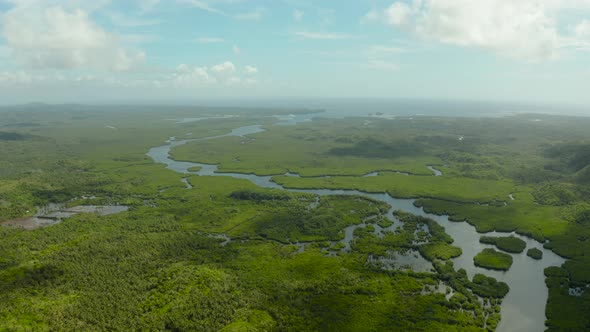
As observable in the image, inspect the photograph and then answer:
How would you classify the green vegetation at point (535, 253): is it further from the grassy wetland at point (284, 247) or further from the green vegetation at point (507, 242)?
the green vegetation at point (507, 242)

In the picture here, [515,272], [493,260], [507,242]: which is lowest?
[515,272]

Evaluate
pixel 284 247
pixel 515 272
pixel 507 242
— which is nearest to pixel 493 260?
pixel 515 272

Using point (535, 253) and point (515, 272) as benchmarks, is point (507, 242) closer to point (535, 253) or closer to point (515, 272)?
point (535, 253)

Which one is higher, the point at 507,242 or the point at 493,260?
the point at 507,242

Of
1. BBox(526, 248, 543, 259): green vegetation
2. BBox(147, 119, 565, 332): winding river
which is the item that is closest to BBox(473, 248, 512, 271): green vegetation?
BBox(147, 119, 565, 332): winding river

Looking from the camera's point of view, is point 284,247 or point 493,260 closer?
point 493,260

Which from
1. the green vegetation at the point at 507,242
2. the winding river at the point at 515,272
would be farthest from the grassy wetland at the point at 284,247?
the winding river at the point at 515,272

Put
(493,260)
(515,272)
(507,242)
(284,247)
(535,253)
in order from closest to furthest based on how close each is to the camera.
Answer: (515,272), (493,260), (535,253), (284,247), (507,242)

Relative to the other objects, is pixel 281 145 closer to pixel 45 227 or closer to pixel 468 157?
pixel 468 157

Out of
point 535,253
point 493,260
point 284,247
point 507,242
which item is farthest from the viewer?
point 507,242
